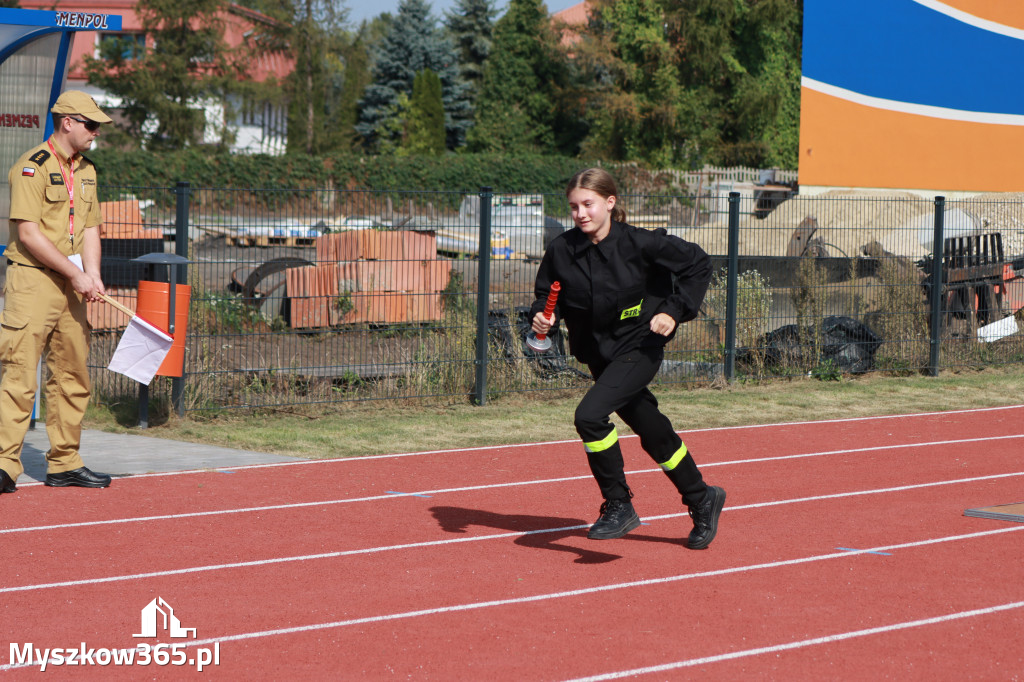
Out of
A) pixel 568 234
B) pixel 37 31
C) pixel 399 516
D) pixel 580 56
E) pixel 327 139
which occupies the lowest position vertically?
pixel 399 516

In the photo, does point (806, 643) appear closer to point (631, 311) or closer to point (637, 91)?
point (631, 311)

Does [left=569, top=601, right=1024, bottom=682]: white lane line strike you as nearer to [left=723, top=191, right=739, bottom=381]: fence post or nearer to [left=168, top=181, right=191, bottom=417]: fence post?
[left=168, top=181, right=191, bottom=417]: fence post

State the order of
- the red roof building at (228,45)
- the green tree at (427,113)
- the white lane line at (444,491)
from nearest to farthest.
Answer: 1. the white lane line at (444,491)
2. the red roof building at (228,45)
3. the green tree at (427,113)

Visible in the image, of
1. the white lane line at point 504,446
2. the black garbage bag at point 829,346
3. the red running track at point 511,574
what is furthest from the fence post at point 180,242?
the black garbage bag at point 829,346

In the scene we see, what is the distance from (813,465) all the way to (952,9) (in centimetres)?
2538

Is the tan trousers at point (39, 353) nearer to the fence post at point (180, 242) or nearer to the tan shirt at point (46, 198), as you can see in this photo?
the tan shirt at point (46, 198)

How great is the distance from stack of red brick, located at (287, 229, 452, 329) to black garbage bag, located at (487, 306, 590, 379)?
0.85m

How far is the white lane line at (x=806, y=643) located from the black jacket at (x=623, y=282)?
1.75 m

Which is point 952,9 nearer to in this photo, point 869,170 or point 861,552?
point 869,170

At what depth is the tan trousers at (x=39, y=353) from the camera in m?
7.52

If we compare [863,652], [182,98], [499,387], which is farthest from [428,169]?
[863,652]

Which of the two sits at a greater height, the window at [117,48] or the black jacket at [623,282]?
the window at [117,48]

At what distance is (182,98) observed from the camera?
5081cm

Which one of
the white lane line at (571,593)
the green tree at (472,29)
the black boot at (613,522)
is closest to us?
the white lane line at (571,593)
